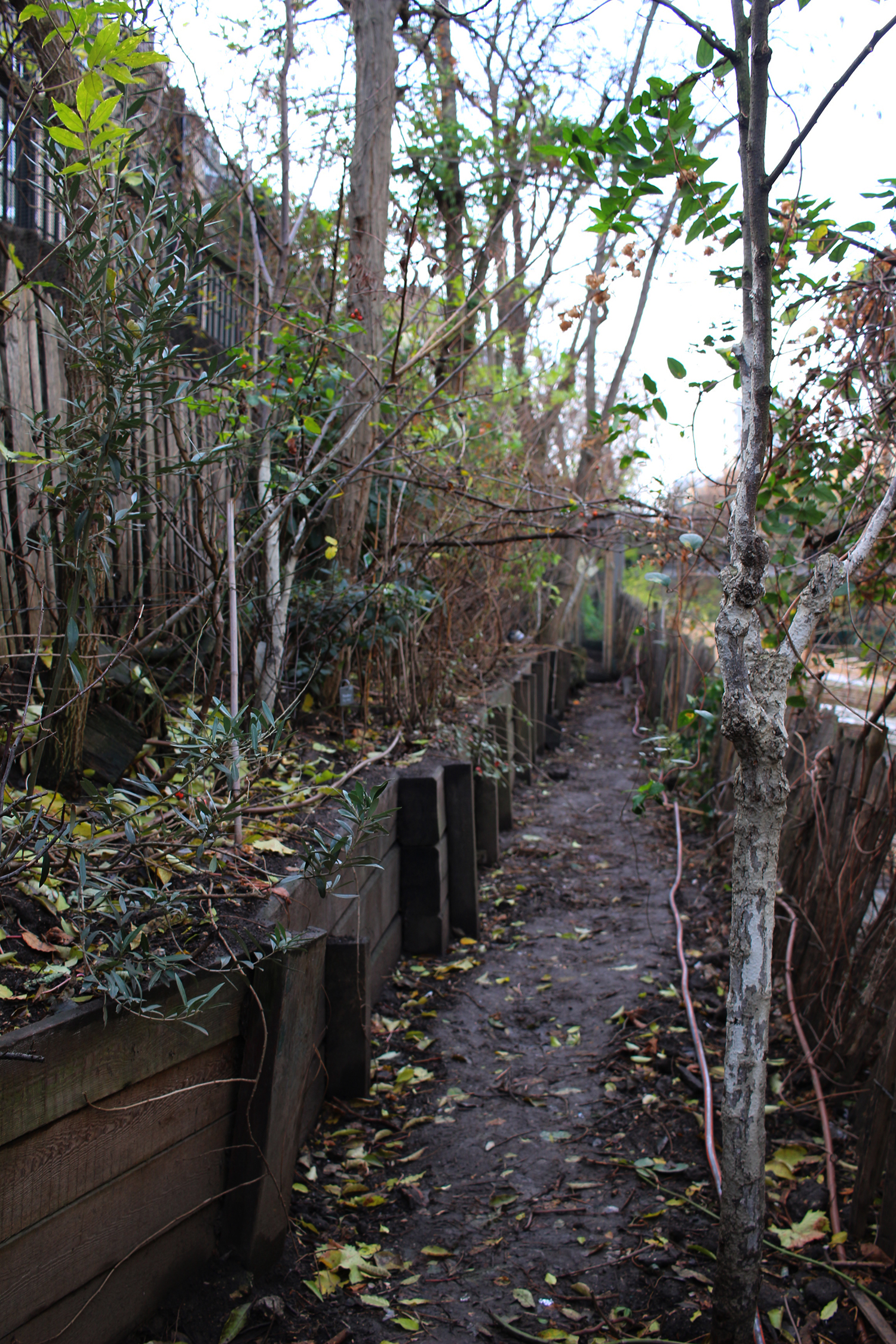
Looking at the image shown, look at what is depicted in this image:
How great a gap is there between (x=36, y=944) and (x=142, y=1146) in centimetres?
49

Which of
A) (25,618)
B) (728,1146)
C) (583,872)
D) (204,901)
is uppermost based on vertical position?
(25,618)

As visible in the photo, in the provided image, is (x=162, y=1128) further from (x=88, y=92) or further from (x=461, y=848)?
(x=461, y=848)

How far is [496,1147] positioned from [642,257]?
2.74 meters

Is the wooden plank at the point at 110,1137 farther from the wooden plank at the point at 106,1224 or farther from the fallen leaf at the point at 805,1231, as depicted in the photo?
the fallen leaf at the point at 805,1231

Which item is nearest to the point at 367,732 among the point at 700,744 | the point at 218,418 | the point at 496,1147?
the point at 218,418

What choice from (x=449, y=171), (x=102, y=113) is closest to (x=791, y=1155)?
(x=102, y=113)

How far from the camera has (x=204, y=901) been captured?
2271 millimetres

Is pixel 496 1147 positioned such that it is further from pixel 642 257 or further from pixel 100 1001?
pixel 642 257

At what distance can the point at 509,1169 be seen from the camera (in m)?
2.75

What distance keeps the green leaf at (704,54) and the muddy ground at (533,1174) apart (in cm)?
288

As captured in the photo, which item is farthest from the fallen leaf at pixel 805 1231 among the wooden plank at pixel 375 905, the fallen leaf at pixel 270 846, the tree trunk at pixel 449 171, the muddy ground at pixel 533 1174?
the tree trunk at pixel 449 171

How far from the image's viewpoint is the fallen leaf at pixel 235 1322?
75.7 inches

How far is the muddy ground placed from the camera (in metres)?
2.11

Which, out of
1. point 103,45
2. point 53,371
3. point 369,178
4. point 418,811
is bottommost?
point 418,811
